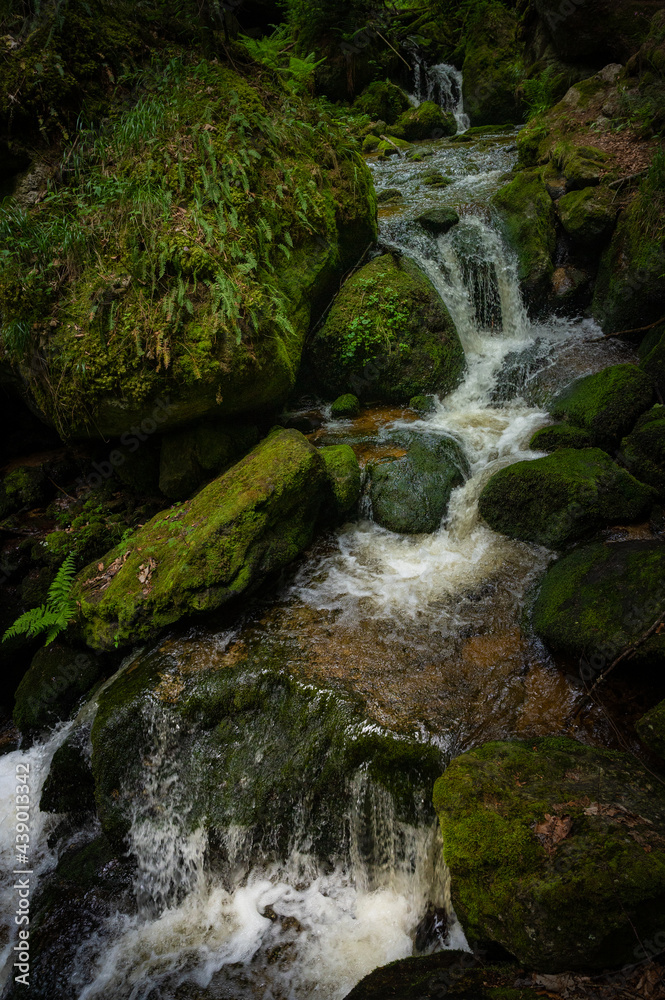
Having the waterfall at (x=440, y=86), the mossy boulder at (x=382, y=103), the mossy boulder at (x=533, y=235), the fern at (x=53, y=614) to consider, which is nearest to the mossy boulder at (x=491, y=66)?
the waterfall at (x=440, y=86)

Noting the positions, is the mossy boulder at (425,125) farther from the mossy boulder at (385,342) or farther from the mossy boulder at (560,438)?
the mossy boulder at (560,438)

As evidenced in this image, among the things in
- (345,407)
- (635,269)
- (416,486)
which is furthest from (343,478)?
(635,269)

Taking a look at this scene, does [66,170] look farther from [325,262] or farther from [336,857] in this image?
Result: [336,857]

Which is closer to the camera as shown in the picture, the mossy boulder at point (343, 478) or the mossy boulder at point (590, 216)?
the mossy boulder at point (343, 478)

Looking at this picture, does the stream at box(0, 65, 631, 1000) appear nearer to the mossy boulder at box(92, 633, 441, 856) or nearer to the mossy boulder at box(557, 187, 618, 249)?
the mossy boulder at box(92, 633, 441, 856)

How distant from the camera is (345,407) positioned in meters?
7.73

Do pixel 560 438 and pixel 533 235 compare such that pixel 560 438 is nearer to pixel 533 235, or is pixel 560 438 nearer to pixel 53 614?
pixel 533 235

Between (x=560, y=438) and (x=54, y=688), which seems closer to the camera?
(x=54, y=688)

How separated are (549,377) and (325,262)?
3.94m

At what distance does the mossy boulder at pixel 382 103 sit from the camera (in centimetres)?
1614

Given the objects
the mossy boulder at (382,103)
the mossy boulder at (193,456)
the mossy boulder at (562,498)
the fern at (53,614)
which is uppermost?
the mossy boulder at (382,103)

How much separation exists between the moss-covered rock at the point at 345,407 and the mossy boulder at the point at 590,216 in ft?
16.0

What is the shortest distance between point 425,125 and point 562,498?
15.5 meters

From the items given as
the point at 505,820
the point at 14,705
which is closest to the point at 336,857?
the point at 505,820
